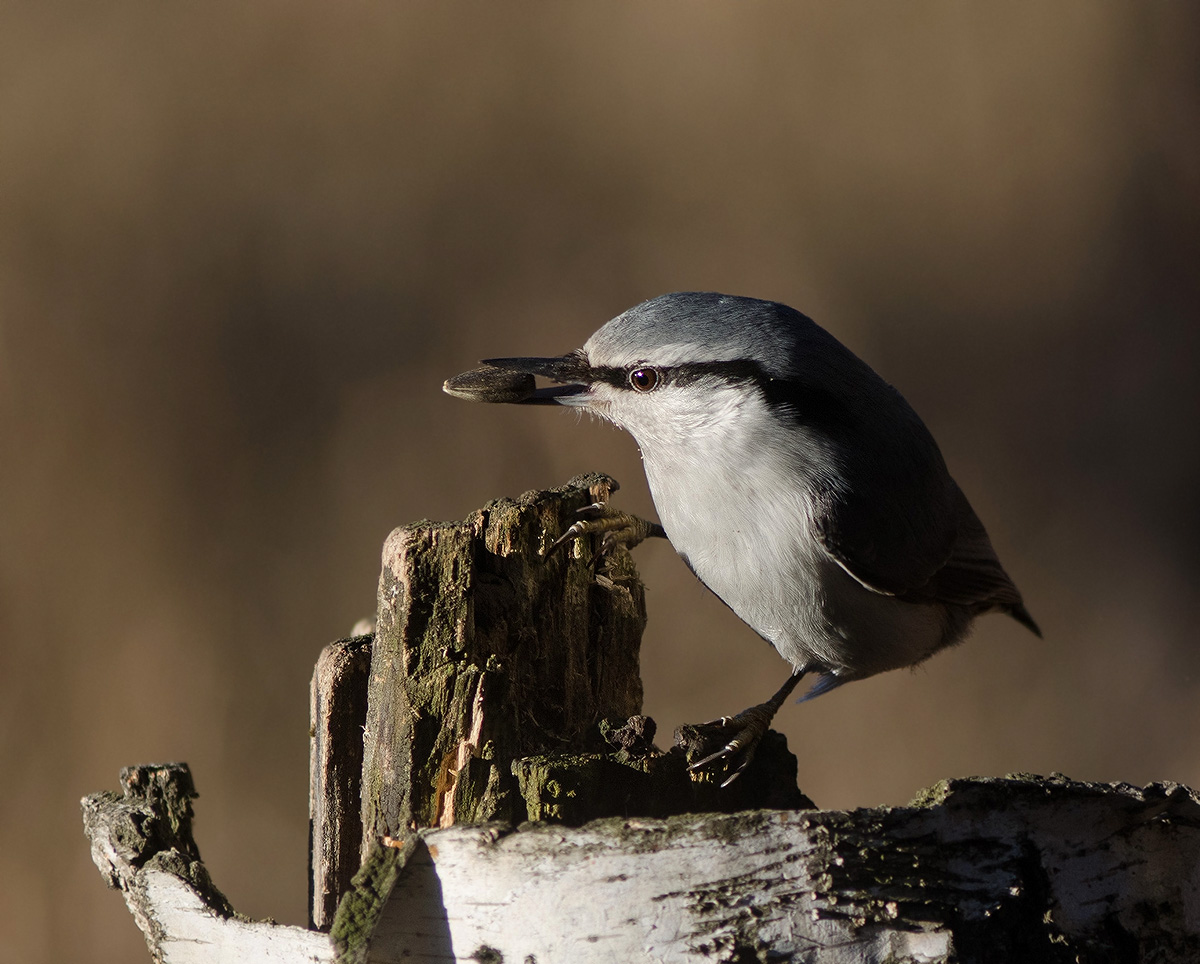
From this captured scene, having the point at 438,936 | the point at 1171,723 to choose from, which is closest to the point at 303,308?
the point at 438,936

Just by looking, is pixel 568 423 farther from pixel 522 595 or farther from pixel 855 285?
pixel 522 595

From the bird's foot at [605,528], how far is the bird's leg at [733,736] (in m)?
0.30

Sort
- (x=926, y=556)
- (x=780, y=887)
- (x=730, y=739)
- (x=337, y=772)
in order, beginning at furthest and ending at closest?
(x=926, y=556)
(x=730, y=739)
(x=337, y=772)
(x=780, y=887)

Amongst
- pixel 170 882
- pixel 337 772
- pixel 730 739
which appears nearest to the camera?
pixel 170 882

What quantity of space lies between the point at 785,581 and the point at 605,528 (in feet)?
0.92

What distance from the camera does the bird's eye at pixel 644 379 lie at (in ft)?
4.96

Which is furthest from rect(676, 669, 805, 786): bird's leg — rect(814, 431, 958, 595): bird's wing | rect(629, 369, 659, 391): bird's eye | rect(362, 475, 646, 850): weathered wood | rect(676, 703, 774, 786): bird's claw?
rect(629, 369, 659, 391): bird's eye

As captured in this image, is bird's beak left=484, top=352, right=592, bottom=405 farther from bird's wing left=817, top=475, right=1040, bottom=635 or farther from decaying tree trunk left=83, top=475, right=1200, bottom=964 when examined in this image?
bird's wing left=817, top=475, right=1040, bottom=635

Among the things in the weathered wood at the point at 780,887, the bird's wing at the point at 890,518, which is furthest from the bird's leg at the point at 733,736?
the weathered wood at the point at 780,887

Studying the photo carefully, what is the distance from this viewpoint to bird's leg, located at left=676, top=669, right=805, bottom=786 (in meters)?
1.37

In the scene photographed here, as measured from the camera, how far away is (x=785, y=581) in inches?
58.7

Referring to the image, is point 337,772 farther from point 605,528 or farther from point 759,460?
point 759,460

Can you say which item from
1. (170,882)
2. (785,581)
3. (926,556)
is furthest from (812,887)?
(926,556)

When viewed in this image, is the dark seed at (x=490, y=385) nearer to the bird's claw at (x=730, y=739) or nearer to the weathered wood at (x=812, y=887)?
the bird's claw at (x=730, y=739)
